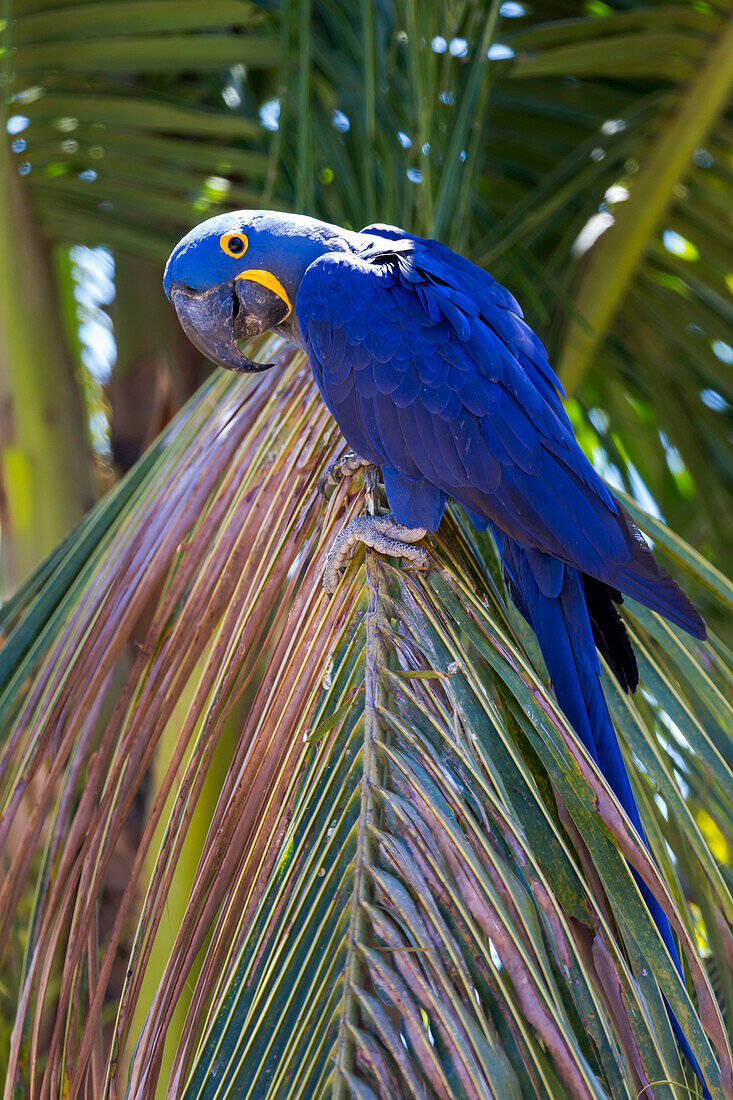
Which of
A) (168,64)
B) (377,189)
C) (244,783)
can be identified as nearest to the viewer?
(244,783)

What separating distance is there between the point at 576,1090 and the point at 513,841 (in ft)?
0.62

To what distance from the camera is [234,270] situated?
1.33m

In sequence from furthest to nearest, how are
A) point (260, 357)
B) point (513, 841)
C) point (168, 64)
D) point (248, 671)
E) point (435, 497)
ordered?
point (168, 64) → point (260, 357) → point (435, 497) → point (248, 671) → point (513, 841)

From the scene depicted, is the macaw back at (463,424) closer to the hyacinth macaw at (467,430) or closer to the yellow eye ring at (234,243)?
the hyacinth macaw at (467,430)

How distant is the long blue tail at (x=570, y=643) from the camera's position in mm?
1073

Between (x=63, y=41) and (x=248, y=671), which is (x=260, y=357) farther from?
(x=63, y=41)

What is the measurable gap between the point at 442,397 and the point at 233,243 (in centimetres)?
38

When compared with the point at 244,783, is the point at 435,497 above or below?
above

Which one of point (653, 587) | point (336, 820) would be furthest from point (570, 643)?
point (336, 820)

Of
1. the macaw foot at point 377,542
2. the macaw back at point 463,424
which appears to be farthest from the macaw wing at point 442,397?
the macaw foot at point 377,542

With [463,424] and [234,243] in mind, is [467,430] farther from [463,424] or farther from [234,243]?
[234,243]

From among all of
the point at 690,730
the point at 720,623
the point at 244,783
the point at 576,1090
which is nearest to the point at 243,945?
the point at 244,783

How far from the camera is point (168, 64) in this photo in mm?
1793

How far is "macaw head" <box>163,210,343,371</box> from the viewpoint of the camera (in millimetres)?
1324
